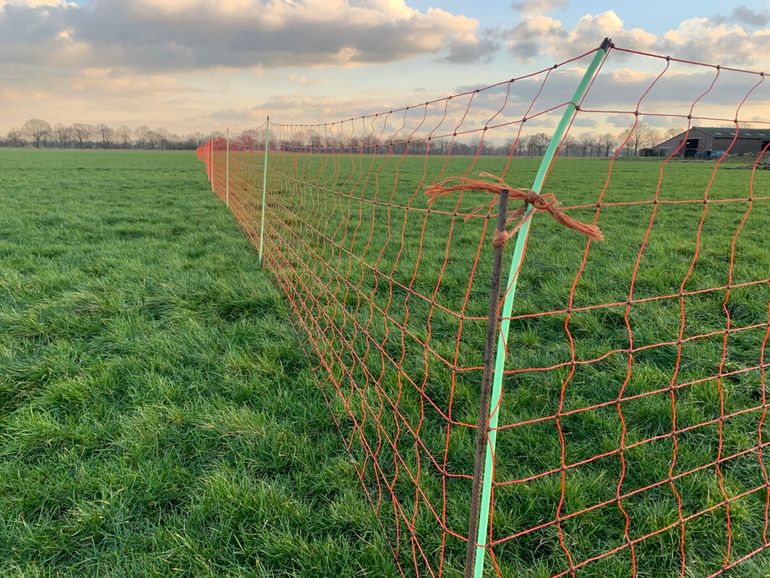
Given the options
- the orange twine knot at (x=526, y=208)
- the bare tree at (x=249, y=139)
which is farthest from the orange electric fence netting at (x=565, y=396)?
the bare tree at (x=249, y=139)

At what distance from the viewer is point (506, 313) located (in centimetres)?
140

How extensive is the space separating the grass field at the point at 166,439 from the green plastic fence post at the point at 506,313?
1.65ft

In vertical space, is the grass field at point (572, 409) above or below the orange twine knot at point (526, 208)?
below

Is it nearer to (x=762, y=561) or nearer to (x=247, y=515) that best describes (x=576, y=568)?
(x=762, y=561)

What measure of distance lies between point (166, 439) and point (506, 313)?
1918 millimetres

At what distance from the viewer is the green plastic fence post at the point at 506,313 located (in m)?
1.22

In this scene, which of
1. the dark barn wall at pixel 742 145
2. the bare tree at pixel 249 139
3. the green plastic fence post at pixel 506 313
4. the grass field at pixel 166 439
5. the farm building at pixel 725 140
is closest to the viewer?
the green plastic fence post at pixel 506 313

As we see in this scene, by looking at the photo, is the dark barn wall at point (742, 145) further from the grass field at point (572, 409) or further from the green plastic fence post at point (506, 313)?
the green plastic fence post at point (506, 313)

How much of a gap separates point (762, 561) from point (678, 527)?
282 millimetres

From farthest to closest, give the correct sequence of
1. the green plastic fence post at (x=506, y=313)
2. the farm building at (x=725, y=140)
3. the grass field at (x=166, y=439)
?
the farm building at (x=725, y=140)
the grass field at (x=166, y=439)
the green plastic fence post at (x=506, y=313)

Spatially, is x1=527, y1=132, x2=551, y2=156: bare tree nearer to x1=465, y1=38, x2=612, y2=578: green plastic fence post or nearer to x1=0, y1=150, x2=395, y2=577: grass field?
x1=465, y1=38, x2=612, y2=578: green plastic fence post

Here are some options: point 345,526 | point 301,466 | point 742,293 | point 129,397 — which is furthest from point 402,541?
point 742,293

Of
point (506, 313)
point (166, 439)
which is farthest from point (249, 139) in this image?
point (506, 313)

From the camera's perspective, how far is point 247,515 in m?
2.06
